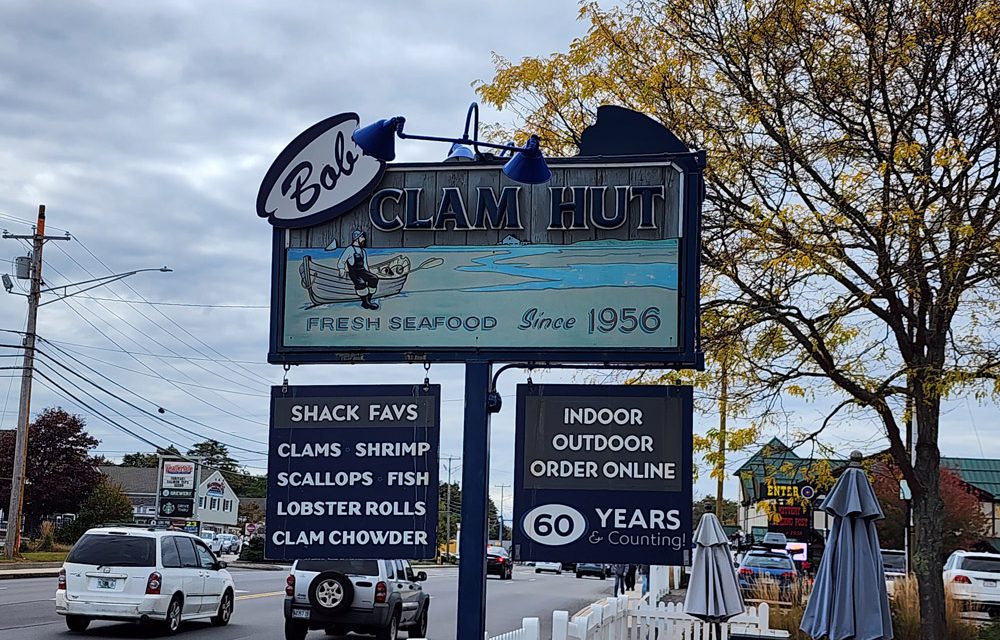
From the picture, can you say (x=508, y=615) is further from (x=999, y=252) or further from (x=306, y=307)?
(x=306, y=307)

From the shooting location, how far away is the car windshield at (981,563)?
2530cm

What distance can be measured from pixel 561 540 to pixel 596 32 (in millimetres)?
8293

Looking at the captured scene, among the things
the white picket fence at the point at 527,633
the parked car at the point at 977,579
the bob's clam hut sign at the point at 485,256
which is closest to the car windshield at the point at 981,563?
the parked car at the point at 977,579

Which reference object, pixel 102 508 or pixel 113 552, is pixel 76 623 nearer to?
pixel 113 552

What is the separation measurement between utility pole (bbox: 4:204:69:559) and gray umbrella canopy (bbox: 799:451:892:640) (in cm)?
3075

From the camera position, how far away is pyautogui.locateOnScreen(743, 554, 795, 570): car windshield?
3084 centimetres

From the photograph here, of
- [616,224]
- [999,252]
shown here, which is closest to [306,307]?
[616,224]

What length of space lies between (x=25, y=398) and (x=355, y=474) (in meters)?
34.2

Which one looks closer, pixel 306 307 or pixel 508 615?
pixel 306 307

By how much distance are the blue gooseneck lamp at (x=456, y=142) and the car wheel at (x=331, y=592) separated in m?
12.2

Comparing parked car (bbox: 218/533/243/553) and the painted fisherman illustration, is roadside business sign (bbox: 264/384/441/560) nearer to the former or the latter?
the painted fisherman illustration

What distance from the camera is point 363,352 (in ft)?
26.9

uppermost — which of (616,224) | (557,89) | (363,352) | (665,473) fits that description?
(557,89)

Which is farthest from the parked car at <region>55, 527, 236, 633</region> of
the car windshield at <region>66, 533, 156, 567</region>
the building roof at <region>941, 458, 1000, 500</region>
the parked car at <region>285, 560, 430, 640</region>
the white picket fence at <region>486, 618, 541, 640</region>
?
the building roof at <region>941, 458, 1000, 500</region>
